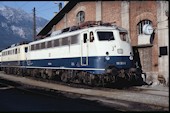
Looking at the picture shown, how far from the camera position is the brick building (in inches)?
888

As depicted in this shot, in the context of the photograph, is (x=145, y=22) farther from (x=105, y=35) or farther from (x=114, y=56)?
(x=114, y=56)

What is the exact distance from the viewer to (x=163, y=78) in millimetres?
21781

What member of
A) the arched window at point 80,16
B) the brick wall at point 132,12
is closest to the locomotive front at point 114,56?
the brick wall at point 132,12

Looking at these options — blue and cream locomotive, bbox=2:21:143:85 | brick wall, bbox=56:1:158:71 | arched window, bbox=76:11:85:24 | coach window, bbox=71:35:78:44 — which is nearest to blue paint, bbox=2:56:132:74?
blue and cream locomotive, bbox=2:21:143:85

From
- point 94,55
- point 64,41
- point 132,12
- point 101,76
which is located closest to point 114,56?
point 94,55

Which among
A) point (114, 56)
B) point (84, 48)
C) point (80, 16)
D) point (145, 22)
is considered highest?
point (80, 16)

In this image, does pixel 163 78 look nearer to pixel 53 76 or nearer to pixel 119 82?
pixel 119 82

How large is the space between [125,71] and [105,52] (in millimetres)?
1574

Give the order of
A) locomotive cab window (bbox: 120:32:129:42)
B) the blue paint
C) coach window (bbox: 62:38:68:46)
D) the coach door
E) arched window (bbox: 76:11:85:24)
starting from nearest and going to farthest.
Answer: the blue paint < the coach door < locomotive cab window (bbox: 120:32:129:42) < coach window (bbox: 62:38:68:46) < arched window (bbox: 76:11:85:24)

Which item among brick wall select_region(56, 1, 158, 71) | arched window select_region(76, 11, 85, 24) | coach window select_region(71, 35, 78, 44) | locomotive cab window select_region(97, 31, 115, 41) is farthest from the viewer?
arched window select_region(76, 11, 85, 24)

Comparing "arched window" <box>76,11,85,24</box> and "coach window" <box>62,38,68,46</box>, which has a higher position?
"arched window" <box>76,11,85,24</box>

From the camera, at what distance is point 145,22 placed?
25062mm

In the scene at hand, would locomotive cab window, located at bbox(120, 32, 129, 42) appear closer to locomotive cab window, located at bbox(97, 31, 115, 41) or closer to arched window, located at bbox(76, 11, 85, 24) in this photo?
locomotive cab window, located at bbox(97, 31, 115, 41)

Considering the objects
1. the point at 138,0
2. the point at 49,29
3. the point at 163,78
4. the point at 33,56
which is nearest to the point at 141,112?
the point at 163,78
